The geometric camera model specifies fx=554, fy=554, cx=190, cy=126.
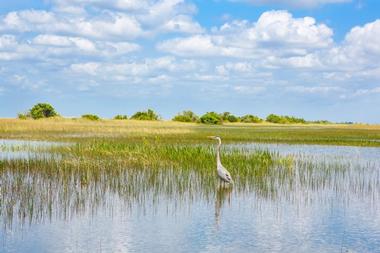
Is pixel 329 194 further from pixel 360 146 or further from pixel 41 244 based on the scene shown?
pixel 360 146

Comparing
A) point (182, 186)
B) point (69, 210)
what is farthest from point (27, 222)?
point (182, 186)

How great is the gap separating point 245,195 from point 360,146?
19.9m

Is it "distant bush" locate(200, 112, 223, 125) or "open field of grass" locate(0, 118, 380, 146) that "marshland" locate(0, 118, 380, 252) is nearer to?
"open field of grass" locate(0, 118, 380, 146)

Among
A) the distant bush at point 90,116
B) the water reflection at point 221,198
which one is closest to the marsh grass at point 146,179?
the water reflection at point 221,198

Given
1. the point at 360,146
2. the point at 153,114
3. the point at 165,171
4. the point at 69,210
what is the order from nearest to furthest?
the point at 69,210 → the point at 165,171 → the point at 360,146 → the point at 153,114

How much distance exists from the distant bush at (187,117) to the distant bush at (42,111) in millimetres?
17772

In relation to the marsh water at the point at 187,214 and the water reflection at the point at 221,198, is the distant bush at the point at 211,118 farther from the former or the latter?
the water reflection at the point at 221,198

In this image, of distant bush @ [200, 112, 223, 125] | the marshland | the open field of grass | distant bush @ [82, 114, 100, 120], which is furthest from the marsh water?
distant bush @ [200, 112, 223, 125]

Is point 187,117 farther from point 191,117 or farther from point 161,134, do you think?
point 161,134

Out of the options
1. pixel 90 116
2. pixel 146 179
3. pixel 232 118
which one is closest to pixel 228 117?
pixel 232 118

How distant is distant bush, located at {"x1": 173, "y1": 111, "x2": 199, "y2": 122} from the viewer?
3126 inches

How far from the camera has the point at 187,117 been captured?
79.6m

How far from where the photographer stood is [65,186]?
44.3 feet

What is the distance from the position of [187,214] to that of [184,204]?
104cm
